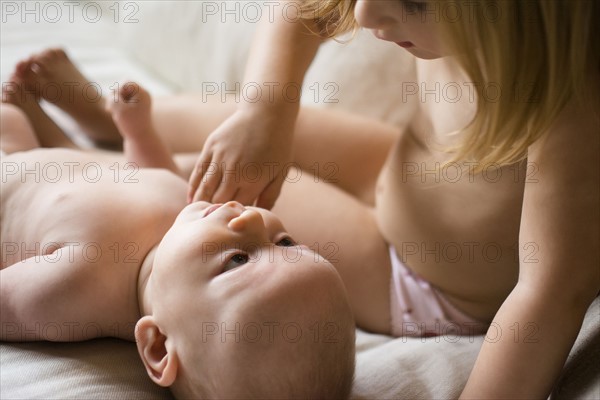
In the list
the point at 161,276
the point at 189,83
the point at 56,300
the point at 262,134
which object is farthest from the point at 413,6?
the point at 189,83

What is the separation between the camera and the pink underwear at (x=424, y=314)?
36.9 inches

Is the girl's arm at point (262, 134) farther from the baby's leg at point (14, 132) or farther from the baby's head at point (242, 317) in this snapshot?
the baby's leg at point (14, 132)

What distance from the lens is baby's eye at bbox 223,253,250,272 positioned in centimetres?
76

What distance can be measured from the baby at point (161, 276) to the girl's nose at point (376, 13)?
0.24 metres

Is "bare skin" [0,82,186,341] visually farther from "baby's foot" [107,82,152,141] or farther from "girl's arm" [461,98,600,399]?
"girl's arm" [461,98,600,399]

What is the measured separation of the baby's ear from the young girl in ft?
0.58

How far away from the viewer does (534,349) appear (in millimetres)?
707

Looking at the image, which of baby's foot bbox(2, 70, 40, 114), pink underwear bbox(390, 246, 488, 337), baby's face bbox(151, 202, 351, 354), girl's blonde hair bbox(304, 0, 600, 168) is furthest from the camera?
baby's foot bbox(2, 70, 40, 114)

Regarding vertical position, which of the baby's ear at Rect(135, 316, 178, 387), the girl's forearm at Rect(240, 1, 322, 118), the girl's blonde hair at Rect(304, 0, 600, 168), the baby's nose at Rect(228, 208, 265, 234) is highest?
the girl's blonde hair at Rect(304, 0, 600, 168)

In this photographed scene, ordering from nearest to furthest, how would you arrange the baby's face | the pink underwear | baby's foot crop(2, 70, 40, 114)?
the baby's face
the pink underwear
baby's foot crop(2, 70, 40, 114)

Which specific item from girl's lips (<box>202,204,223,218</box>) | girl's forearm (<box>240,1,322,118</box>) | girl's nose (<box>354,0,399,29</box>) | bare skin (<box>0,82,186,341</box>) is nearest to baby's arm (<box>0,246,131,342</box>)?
bare skin (<box>0,82,186,341</box>)

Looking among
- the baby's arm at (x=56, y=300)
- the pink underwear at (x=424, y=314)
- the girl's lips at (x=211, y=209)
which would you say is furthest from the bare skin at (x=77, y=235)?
the pink underwear at (x=424, y=314)

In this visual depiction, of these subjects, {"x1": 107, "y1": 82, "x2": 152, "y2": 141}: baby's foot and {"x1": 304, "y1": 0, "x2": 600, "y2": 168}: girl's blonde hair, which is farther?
{"x1": 107, "y1": 82, "x2": 152, "y2": 141}: baby's foot

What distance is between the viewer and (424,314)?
94 cm
